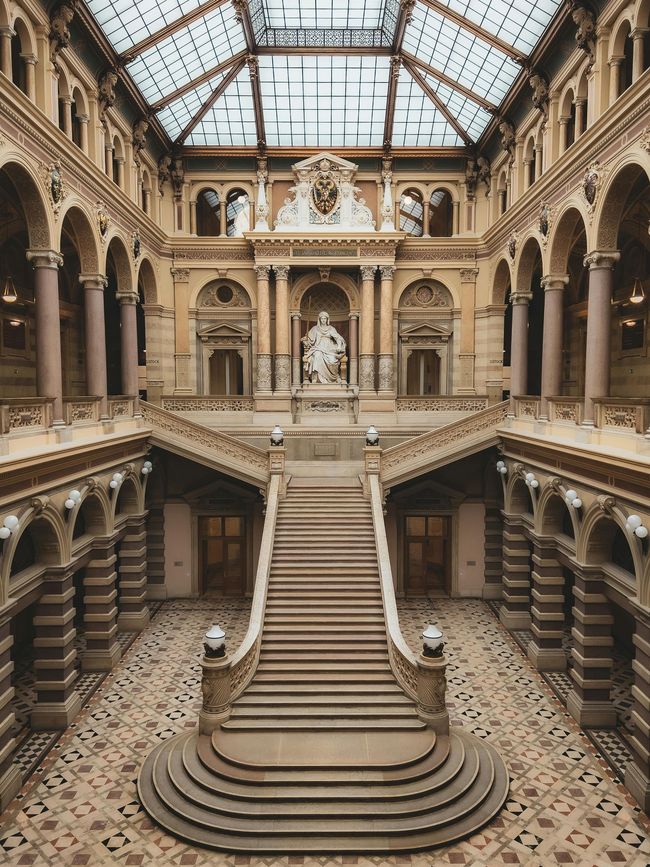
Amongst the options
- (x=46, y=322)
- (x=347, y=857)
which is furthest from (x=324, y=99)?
(x=347, y=857)

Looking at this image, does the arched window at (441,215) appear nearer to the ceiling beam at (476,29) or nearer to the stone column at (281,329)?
the stone column at (281,329)

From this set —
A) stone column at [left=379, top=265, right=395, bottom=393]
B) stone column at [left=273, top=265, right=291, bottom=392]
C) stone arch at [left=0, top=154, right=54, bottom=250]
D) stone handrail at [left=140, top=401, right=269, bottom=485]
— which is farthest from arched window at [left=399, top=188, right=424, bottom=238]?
stone arch at [left=0, top=154, right=54, bottom=250]

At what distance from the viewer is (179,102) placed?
21.2m

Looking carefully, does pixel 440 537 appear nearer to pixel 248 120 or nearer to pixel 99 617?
pixel 99 617

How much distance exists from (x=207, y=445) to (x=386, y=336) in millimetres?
8525

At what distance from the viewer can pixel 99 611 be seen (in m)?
16.0

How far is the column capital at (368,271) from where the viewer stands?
22.7 m

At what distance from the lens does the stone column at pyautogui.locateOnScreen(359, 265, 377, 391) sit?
75.1 ft

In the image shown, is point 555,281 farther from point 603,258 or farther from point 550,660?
point 550,660

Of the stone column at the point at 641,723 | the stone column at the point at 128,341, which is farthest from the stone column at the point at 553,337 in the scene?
the stone column at the point at 128,341

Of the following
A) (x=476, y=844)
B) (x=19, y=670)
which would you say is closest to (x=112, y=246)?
(x=19, y=670)

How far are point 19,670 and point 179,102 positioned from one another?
18859 millimetres

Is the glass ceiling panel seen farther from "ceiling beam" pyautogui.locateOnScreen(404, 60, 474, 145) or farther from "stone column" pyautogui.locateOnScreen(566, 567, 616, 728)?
"stone column" pyautogui.locateOnScreen(566, 567, 616, 728)

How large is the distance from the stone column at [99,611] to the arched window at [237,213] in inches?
548
